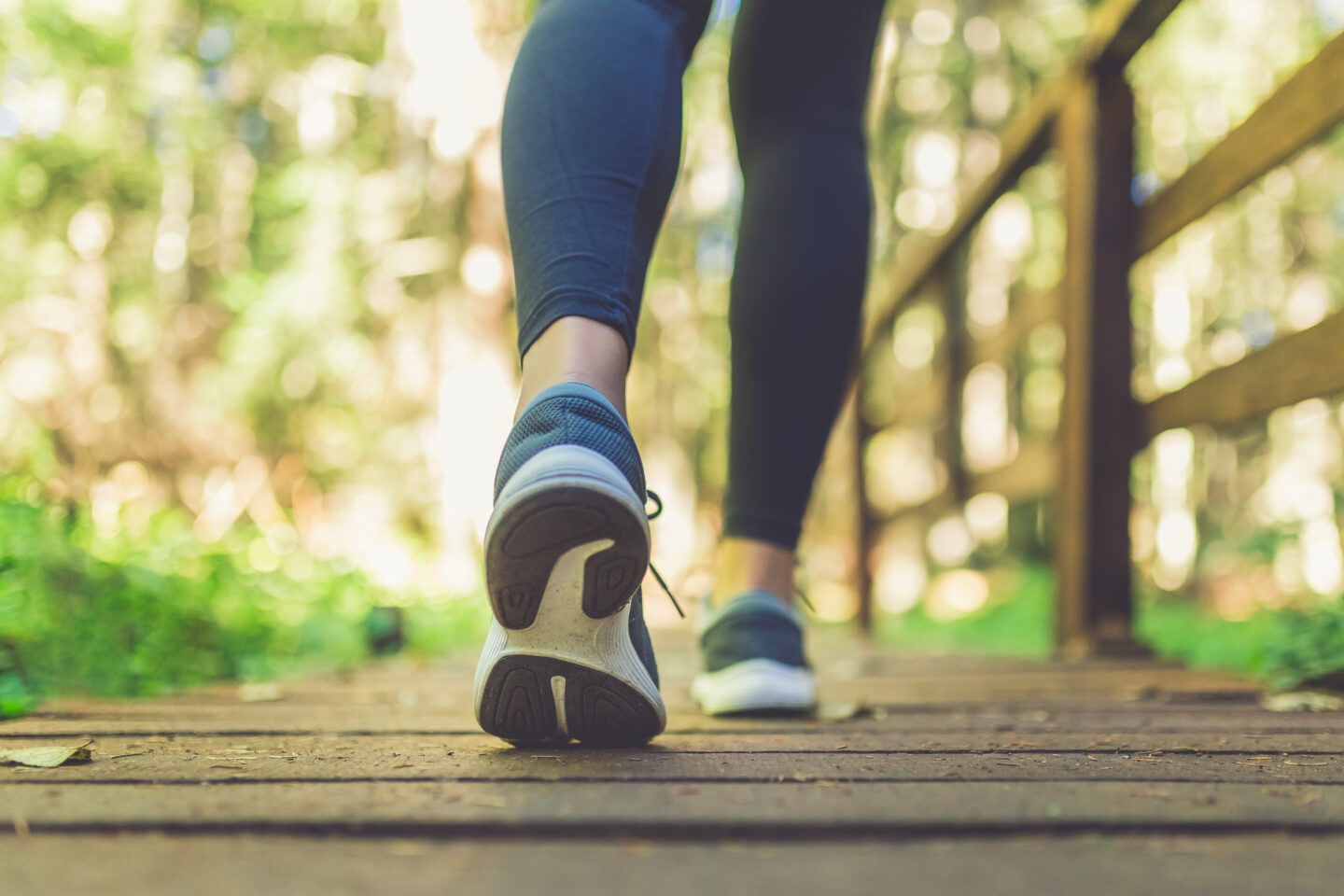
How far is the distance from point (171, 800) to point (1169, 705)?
120 centimetres

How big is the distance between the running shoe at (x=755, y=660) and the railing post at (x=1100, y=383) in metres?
1.26

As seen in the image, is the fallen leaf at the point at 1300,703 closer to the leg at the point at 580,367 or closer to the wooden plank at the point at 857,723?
the wooden plank at the point at 857,723

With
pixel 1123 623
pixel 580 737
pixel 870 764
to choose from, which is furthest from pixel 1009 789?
pixel 1123 623

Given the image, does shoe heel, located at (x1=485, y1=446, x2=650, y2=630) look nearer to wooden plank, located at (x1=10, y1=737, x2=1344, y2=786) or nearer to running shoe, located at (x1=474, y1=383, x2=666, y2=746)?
running shoe, located at (x1=474, y1=383, x2=666, y2=746)

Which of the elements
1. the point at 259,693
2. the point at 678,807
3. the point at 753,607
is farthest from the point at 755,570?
the point at 259,693

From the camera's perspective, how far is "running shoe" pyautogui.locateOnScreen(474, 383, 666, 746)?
846 mm

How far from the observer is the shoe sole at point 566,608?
84 centimetres

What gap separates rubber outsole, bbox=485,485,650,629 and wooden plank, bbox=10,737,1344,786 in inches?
5.1

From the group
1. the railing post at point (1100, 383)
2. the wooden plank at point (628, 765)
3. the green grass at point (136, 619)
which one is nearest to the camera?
the wooden plank at point (628, 765)

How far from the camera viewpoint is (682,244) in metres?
13.5

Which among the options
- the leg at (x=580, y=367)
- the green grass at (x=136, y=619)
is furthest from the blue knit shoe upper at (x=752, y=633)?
the green grass at (x=136, y=619)

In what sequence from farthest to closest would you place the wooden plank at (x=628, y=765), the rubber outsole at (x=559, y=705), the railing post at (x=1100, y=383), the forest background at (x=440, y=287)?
the forest background at (x=440, y=287), the railing post at (x=1100, y=383), the rubber outsole at (x=559, y=705), the wooden plank at (x=628, y=765)

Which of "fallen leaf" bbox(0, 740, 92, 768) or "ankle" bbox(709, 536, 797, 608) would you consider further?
"ankle" bbox(709, 536, 797, 608)

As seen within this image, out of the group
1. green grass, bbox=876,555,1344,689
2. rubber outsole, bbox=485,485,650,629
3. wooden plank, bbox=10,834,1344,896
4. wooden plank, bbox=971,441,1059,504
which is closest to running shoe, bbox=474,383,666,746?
rubber outsole, bbox=485,485,650,629
